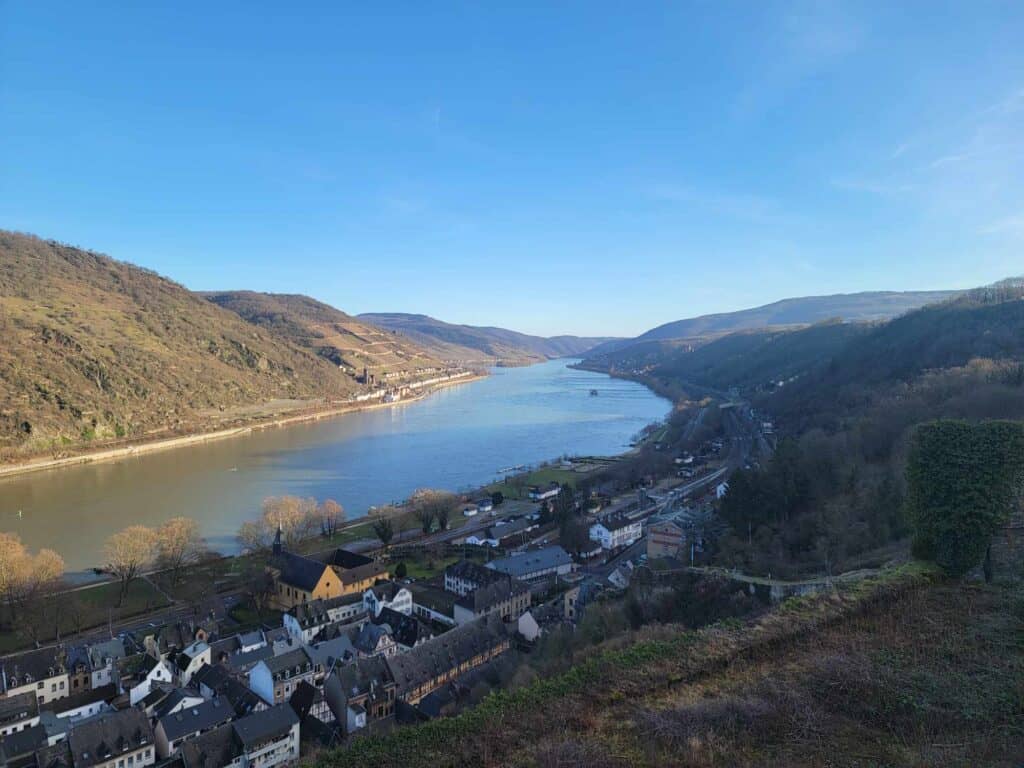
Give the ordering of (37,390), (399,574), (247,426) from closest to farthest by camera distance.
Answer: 1. (399,574)
2. (37,390)
3. (247,426)

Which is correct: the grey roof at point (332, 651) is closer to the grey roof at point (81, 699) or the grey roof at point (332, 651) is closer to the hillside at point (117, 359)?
the grey roof at point (81, 699)

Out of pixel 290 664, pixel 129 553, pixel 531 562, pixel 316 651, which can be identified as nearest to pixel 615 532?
pixel 531 562

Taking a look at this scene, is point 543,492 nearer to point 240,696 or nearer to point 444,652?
point 444,652

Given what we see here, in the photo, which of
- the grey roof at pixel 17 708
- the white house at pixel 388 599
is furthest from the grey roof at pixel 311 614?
the grey roof at pixel 17 708

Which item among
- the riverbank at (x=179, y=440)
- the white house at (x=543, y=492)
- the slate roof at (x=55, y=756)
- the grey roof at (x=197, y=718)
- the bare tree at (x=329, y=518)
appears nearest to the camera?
the slate roof at (x=55, y=756)

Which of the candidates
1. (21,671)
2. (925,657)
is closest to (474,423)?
(21,671)

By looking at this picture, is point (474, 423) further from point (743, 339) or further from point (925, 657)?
point (743, 339)

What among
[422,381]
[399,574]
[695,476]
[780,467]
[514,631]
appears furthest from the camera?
[422,381]
